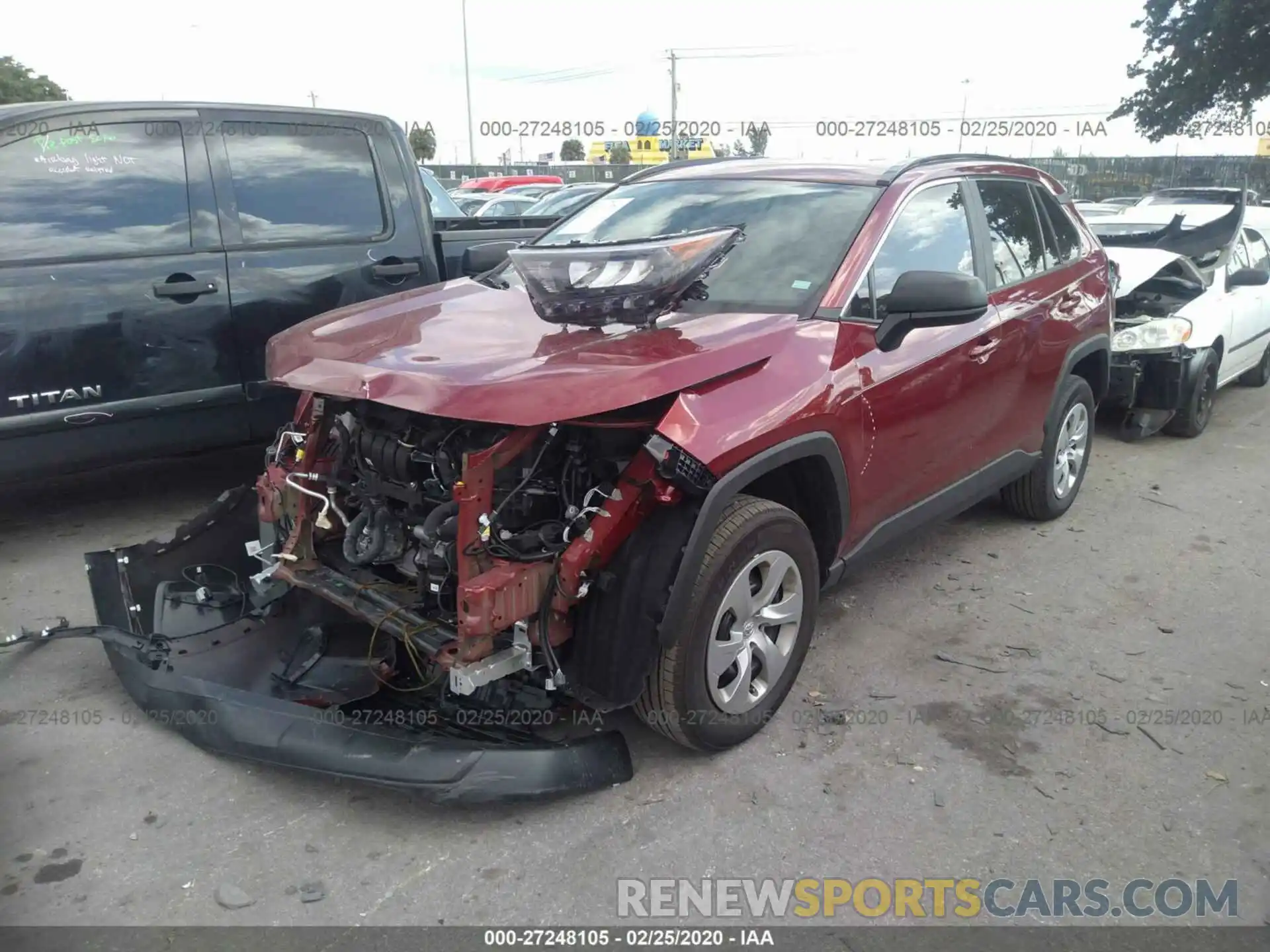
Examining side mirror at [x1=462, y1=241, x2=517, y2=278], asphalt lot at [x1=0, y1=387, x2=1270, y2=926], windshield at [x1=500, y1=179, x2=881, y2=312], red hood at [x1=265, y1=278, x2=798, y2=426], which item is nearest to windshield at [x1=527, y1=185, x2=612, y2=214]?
side mirror at [x1=462, y1=241, x2=517, y2=278]

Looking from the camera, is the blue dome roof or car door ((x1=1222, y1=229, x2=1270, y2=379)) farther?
the blue dome roof

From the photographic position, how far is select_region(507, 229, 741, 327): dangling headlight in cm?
288

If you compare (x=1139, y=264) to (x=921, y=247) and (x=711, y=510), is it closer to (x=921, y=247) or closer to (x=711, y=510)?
(x=921, y=247)

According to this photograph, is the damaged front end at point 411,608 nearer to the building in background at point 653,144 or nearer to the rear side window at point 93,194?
the rear side window at point 93,194

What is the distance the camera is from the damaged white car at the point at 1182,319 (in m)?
6.96

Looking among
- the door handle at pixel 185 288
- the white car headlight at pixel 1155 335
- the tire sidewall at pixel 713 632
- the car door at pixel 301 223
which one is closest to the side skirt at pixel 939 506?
the tire sidewall at pixel 713 632

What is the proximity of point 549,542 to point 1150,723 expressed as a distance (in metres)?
2.30

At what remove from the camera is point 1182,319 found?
7035 mm

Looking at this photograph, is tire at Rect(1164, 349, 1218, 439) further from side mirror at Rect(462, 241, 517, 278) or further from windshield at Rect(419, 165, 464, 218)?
windshield at Rect(419, 165, 464, 218)

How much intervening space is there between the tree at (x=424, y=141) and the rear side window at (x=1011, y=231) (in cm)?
3749

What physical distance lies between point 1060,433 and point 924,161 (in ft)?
5.92

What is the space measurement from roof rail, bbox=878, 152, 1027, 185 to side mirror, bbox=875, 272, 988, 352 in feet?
2.19

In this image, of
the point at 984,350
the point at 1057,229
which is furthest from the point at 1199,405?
the point at 984,350

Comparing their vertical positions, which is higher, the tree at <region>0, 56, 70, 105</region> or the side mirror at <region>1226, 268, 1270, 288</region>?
the tree at <region>0, 56, 70, 105</region>
